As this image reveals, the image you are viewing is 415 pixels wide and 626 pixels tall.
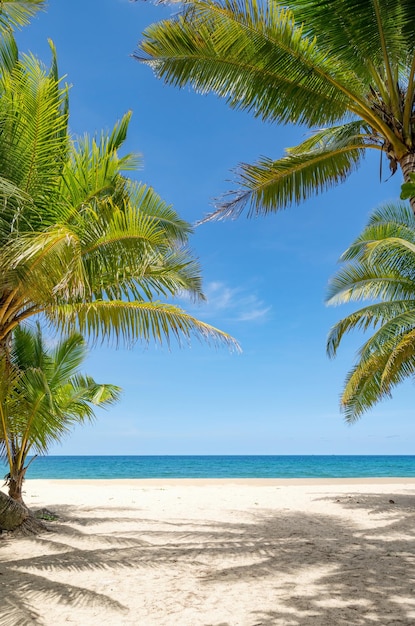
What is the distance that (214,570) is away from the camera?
4988 millimetres

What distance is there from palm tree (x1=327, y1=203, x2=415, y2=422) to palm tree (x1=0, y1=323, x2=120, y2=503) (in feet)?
18.5

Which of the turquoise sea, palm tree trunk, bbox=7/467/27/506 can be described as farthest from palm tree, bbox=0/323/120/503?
the turquoise sea

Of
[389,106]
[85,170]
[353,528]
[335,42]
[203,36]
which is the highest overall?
[203,36]

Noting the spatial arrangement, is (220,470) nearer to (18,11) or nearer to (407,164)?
(407,164)

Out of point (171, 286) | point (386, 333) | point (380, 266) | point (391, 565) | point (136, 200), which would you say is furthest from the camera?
point (380, 266)

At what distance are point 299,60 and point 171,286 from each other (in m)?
3.16

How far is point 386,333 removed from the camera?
955cm

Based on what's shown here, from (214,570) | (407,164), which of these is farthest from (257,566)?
(407,164)

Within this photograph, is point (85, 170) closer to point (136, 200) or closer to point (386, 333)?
point (136, 200)

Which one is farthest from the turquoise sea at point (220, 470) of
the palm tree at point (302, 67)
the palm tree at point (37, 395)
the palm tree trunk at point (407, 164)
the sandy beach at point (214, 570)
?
the palm tree trunk at point (407, 164)

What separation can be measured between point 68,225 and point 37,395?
2.67 metres

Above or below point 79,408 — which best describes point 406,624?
below

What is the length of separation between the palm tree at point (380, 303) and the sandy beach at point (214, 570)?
2.64 meters

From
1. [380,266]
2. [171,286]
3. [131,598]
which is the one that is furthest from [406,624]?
[380,266]
